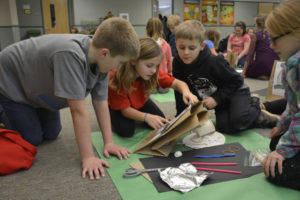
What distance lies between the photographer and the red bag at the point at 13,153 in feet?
3.83

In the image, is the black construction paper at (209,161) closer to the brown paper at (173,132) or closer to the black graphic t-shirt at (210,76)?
the brown paper at (173,132)

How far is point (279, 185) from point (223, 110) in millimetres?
769

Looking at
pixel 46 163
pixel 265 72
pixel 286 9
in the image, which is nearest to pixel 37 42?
pixel 46 163

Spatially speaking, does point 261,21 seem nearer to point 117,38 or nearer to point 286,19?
point 286,19

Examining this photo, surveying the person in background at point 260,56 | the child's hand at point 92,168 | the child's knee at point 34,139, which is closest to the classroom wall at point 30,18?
the person in background at point 260,56

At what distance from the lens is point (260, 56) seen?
3705 millimetres

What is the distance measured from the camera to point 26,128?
57.1 inches

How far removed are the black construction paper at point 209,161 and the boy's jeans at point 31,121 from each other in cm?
65

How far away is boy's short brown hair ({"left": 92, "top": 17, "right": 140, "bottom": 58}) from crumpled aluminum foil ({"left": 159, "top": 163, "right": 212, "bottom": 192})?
1.79ft

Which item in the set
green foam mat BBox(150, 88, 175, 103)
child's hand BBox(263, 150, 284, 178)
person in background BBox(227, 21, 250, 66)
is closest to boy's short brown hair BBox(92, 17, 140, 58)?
child's hand BBox(263, 150, 284, 178)

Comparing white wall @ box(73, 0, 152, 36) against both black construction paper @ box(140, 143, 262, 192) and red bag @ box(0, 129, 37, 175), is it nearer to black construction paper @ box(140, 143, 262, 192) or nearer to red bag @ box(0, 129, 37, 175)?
red bag @ box(0, 129, 37, 175)

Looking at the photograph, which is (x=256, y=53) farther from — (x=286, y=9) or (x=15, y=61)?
(x=15, y=61)

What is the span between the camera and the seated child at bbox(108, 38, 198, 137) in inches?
57.3

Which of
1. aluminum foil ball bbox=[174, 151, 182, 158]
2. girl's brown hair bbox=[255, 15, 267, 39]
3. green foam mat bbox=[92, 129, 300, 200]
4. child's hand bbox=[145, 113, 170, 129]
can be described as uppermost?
girl's brown hair bbox=[255, 15, 267, 39]
